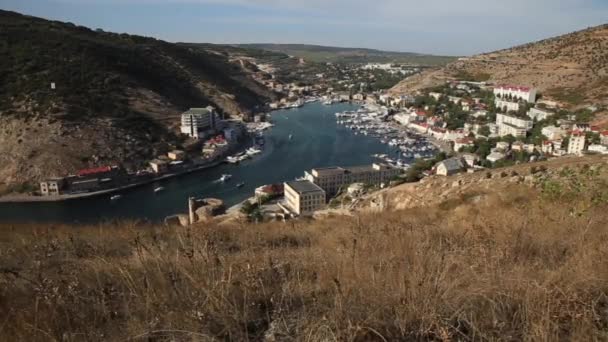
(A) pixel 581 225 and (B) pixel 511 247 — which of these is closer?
(B) pixel 511 247

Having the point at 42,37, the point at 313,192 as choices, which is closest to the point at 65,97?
the point at 42,37

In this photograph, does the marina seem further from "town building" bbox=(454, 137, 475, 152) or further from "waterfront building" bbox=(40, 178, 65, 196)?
"waterfront building" bbox=(40, 178, 65, 196)

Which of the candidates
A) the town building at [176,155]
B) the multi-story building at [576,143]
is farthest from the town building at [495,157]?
the town building at [176,155]

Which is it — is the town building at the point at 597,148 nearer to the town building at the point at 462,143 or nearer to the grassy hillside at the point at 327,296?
the town building at the point at 462,143

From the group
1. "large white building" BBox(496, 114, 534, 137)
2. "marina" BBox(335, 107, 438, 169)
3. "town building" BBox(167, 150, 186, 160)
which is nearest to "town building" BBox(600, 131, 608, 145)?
"large white building" BBox(496, 114, 534, 137)

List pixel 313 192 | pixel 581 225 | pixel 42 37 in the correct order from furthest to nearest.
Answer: pixel 42 37, pixel 313 192, pixel 581 225

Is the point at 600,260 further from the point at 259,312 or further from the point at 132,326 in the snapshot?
the point at 132,326
